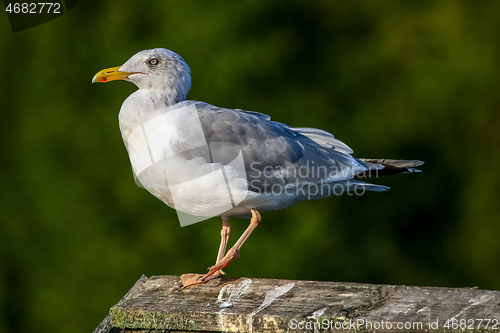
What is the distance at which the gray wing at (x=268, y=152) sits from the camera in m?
2.51

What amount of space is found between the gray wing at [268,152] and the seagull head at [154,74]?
0.15m

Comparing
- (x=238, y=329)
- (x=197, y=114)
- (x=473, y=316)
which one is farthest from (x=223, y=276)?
(x=473, y=316)

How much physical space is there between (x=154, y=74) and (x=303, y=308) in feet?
4.37

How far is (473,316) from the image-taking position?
1.74m

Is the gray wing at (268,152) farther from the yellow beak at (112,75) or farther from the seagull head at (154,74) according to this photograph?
the yellow beak at (112,75)

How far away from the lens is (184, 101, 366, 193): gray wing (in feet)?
8.23

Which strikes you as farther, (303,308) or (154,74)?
(154,74)

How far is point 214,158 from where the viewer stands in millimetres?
2455

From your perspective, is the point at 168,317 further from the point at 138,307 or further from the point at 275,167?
the point at 275,167
